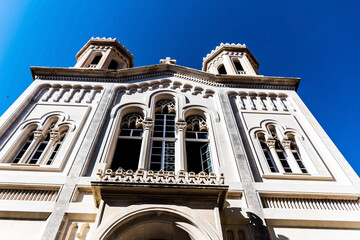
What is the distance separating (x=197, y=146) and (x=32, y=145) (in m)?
6.45

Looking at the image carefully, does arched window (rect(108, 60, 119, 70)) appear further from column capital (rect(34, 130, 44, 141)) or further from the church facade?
column capital (rect(34, 130, 44, 141))

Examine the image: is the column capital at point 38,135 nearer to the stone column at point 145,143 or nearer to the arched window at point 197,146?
the stone column at point 145,143

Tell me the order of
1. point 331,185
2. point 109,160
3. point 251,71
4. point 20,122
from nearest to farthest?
point 331,185, point 109,160, point 20,122, point 251,71

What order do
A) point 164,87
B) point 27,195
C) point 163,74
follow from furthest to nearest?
point 163,74 < point 164,87 < point 27,195

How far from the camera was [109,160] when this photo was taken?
9.68m

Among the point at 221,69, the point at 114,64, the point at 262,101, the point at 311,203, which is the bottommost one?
the point at 311,203

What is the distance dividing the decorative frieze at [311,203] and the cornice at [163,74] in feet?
26.1

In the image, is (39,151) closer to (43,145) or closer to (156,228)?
(43,145)

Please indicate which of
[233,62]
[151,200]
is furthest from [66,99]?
[233,62]

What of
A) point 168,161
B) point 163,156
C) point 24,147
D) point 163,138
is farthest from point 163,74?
point 24,147

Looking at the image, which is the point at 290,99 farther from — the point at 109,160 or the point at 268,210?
the point at 109,160

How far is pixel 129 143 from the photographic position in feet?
36.2

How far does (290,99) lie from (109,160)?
9.85 m

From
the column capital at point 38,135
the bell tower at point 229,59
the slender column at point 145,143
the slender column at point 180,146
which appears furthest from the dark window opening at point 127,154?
the bell tower at point 229,59
